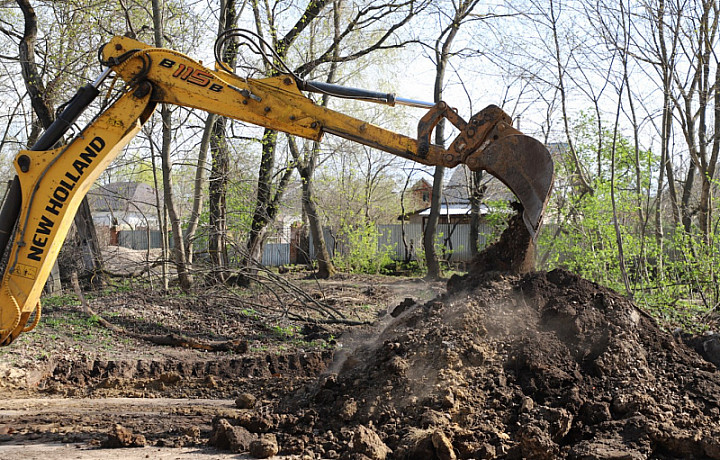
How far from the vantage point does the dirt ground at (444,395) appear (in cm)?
402

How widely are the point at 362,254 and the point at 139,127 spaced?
586 inches

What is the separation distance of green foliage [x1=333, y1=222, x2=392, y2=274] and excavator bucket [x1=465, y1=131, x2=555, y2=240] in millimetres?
14963

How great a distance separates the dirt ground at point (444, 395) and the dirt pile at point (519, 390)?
1cm

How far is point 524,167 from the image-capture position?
15.4ft

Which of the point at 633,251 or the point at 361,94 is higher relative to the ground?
the point at 361,94

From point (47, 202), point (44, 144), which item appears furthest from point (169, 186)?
point (47, 202)

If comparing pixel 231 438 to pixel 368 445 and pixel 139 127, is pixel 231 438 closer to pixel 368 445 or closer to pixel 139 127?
pixel 368 445

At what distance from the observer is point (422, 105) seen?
4949mm

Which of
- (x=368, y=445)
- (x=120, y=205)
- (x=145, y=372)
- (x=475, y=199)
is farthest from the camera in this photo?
(x=475, y=199)

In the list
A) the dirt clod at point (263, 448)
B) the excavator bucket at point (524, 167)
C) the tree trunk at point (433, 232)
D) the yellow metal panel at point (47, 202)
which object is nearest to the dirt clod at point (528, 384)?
the dirt clod at point (263, 448)

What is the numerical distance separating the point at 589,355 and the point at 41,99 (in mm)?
10626

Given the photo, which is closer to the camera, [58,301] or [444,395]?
[444,395]

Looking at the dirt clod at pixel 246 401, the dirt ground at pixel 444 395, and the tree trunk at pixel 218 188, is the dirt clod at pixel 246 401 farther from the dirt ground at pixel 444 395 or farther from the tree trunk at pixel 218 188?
the tree trunk at pixel 218 188

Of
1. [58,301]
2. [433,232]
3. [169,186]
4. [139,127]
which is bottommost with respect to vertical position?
[58,301]
